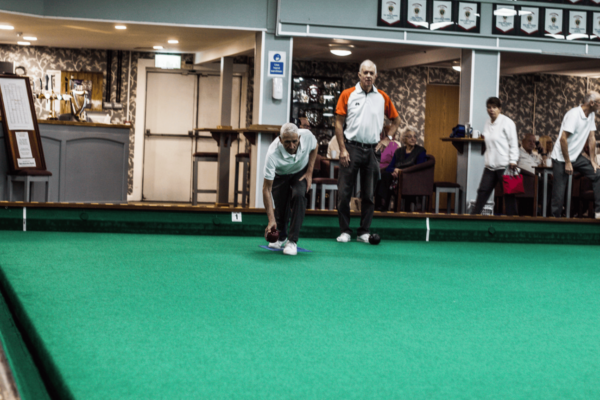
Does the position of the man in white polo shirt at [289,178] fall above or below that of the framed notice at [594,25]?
below

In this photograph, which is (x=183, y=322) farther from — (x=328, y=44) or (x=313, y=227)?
(x=328, y=44)

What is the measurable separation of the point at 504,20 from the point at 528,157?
6.18ft

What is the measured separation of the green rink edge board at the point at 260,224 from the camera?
5051 millimetres

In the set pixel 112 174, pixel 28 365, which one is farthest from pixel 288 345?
pixel 112 174

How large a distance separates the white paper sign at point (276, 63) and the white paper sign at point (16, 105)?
2.91 m

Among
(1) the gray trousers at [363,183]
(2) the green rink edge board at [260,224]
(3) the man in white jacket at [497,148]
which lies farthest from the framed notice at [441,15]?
(1) the gray trousers at [363,183]

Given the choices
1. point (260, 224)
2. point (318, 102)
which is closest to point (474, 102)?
point (318, 102)

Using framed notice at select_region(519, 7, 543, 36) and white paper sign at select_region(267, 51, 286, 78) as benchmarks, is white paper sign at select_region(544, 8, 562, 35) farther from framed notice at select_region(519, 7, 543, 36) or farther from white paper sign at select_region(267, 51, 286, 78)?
white paper sign at select_region(267, 51, 286, 78)

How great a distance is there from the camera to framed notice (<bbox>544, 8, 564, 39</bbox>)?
861cm

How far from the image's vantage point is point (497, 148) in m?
6.57

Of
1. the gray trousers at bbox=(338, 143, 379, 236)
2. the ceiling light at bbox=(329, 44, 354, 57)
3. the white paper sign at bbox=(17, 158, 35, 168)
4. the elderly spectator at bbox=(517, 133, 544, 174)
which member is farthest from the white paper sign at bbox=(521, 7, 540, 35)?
the white paper sign at bbox=(17, 158, 35, 168)

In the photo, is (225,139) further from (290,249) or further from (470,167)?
(290,249)

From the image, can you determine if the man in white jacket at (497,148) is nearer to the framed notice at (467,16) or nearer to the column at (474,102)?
the column at (474,102)

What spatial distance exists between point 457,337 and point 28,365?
4.64 feet
